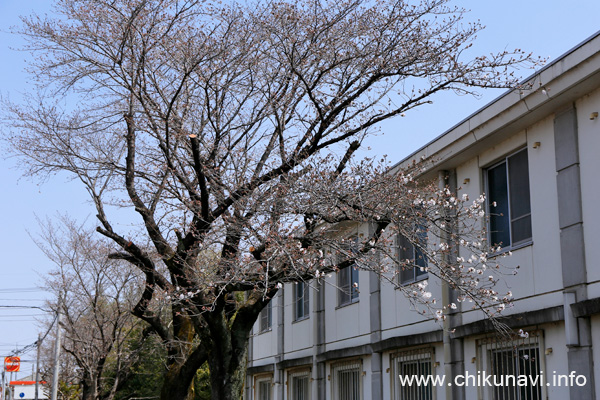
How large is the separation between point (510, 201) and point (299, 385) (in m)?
12.7

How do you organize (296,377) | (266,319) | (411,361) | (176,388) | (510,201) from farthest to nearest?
1. (266,319)
2. (296,377)
3. (176,388)
4. (411,361)
5. (510,201)

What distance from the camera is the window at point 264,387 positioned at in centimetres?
2756

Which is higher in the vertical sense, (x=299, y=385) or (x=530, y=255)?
(x=530, y=255)

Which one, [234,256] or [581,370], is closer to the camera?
[581,370]

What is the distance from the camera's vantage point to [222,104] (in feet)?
48.4

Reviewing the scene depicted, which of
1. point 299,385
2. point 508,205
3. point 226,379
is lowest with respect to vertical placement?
point 299,385

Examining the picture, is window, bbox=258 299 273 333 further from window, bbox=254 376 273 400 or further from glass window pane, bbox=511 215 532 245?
glass window pane, bbox=511 215 532 245

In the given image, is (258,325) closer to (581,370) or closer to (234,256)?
(234,256)

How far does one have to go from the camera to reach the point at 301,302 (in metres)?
24.9

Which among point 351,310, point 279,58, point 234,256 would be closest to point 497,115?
point 279,58

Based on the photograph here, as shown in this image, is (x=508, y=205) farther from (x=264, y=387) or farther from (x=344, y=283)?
(x=264, y=387)

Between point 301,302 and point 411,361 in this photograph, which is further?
point 301,302

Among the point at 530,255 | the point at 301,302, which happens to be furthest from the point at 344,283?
the point at 530,255

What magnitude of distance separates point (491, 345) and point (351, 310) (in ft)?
23.2
